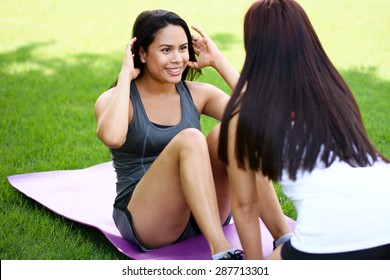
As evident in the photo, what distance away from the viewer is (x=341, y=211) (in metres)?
2.55

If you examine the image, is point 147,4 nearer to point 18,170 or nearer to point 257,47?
point 18,170

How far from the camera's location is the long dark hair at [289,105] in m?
2.61

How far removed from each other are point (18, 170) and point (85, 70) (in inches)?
127

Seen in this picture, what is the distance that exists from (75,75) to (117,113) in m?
4.57

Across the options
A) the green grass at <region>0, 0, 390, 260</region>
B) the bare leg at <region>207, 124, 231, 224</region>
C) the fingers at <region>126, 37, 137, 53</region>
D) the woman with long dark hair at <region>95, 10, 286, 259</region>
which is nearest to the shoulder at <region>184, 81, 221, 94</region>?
the woman with long dark hair at <region>95, 10, 286, 259</region>

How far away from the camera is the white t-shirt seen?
100 inches

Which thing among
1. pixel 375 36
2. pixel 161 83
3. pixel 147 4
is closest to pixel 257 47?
pixel 161 83

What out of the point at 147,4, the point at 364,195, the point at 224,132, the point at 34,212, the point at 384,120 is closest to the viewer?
the point at 364,195

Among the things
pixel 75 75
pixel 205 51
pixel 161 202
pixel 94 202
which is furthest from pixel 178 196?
pixel 75 75

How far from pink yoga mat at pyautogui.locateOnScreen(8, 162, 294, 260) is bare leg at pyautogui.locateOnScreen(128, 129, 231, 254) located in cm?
11

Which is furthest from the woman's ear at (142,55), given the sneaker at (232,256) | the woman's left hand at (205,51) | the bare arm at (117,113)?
the sneaker at (232,256)

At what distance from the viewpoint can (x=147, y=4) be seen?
41.0ft

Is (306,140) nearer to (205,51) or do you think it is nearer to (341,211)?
(341,211)

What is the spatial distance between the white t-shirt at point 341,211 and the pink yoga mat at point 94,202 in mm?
958
